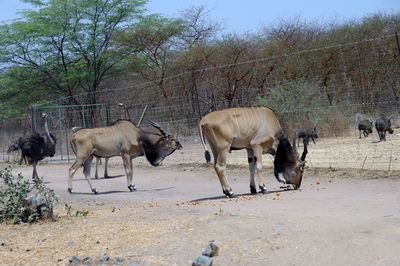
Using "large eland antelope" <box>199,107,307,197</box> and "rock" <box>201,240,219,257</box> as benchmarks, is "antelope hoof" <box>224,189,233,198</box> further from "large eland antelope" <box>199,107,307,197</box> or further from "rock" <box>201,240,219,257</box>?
"rock" <box>201,240,219,257</box>

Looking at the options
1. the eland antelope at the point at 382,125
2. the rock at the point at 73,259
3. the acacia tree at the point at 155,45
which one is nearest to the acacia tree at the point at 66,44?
the acacia tree at the point at 155,45

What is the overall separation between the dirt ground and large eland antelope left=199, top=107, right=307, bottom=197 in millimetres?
367

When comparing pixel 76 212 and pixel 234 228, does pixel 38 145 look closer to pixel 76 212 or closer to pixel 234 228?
pixel 76 212

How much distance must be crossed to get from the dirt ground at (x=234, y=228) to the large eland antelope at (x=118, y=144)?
1294mm

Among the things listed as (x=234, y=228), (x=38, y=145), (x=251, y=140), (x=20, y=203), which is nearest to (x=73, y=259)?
(x=234, y=228)

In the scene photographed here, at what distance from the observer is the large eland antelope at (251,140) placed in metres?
8.83

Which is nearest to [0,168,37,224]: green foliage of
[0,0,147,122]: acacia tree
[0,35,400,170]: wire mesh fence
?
[0,35,400,170]: wire mesh fence

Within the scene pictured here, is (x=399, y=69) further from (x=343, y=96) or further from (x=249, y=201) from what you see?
(x=249, y=201)

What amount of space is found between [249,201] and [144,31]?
1996cm

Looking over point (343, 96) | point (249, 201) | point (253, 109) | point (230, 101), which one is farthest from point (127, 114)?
point (249, 201)

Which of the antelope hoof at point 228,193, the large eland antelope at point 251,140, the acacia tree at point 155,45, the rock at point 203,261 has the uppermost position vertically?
the acacia tree at point 155,45

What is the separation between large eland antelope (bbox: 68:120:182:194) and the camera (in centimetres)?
1130

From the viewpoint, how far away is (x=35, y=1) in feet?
96.8

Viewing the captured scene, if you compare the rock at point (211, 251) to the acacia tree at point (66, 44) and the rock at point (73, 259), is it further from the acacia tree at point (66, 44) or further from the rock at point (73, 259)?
the acacia tree at point (66, 44)
